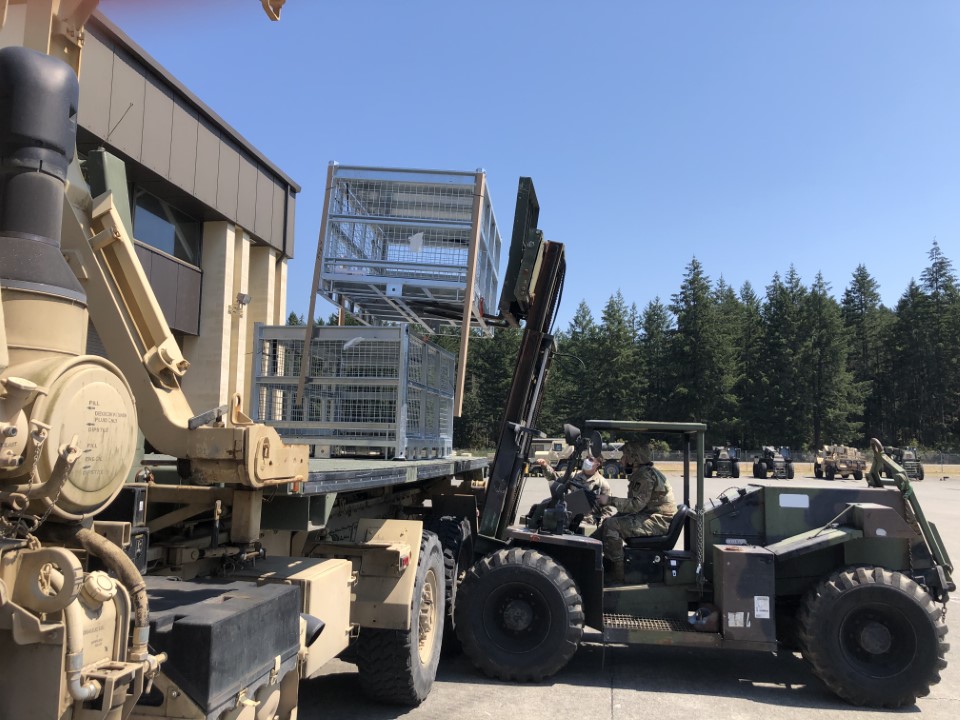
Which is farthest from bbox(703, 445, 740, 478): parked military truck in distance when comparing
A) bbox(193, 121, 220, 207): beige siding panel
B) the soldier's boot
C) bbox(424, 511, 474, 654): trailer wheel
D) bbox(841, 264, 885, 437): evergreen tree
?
bbox(841, 264, 885, 437): evergreen tree

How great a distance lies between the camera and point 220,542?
14.2 feet

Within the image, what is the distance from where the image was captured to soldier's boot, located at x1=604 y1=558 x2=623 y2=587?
7.03 m

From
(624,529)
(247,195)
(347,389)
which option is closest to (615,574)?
(624,529)

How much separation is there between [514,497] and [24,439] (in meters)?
5.48

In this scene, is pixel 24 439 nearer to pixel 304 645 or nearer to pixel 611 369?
pixel 304 645

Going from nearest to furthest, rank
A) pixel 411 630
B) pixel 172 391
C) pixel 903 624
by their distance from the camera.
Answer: pixel 172 391 < pixel 411 630 < pixel 903 624

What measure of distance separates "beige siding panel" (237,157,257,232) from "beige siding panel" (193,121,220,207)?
1.33 metres

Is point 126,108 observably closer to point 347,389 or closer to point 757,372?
point 347,389

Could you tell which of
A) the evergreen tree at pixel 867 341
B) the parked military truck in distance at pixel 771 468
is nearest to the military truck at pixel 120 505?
the parked military truck in distance at pixel 771 468

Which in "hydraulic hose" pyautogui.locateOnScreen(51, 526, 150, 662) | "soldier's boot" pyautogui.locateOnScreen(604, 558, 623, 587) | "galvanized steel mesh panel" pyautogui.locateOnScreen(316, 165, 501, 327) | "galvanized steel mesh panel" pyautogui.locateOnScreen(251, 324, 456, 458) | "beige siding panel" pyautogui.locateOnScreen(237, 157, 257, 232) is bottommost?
"soldier's boot" pyautogui.locateOnScreen(604, 558, 623, 587)

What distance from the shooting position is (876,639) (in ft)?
20.2

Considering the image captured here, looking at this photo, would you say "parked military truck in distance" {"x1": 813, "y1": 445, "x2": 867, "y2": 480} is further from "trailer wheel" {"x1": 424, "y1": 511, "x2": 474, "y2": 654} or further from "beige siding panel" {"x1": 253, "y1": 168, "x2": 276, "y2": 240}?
"trailer wheel" {"x1": 424, "y1": 511, "x2": 474, "y2": 654}

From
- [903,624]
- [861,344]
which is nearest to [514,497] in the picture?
[903,624]

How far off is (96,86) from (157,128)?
205 centimetres
